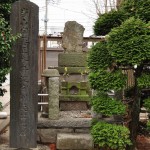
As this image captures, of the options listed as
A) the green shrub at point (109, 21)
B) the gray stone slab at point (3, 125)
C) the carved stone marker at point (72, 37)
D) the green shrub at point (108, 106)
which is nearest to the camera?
the green shrub at point (108, 106)

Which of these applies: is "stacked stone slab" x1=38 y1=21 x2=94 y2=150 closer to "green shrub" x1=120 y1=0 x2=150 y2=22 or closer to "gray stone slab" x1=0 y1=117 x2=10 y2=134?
"gray stone slab" x1=0 y1=117 x2=10 y2=134

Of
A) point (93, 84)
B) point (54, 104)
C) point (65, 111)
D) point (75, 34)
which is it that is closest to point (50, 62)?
point (75, 34)

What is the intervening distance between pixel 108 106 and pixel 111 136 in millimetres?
426

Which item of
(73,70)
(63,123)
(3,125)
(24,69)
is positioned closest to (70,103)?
(73,70)

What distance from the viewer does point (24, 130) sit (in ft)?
20.2

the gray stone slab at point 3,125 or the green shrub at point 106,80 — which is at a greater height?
the green shrub at point 106,80

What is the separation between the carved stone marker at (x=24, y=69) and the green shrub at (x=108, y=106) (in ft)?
5.06

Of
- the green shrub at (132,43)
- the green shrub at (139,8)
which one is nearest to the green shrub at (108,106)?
the green shrub at (132,43)

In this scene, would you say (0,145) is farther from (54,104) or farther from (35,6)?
(35,6)

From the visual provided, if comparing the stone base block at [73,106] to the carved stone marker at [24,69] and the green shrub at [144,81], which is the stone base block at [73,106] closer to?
the carved stone marker at [24,69]

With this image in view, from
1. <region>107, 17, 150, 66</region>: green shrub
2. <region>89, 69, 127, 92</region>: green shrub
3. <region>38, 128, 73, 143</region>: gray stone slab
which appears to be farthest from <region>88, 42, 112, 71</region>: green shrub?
<region>38, 128, 73, 143</region>: gray stone slab

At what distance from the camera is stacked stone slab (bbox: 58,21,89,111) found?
795cm

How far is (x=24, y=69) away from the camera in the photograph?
6059 mm

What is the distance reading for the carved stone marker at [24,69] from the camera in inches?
238
